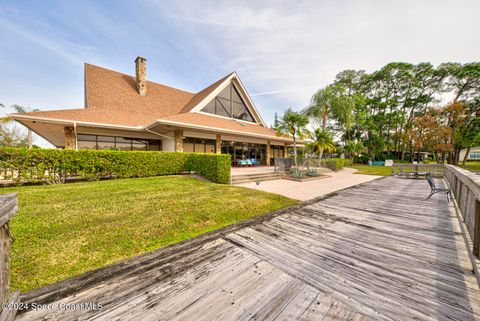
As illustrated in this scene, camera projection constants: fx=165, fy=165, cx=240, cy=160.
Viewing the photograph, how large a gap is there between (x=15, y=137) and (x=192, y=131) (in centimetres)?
3833

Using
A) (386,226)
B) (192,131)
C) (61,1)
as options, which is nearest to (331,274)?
(386,226)

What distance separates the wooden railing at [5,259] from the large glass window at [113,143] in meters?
12.5

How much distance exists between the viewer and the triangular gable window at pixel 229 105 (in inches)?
672

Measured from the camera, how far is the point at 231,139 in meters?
16.6

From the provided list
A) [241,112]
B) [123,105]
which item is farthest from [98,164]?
[241,112]

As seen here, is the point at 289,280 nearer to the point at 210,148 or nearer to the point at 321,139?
the point at 321,139

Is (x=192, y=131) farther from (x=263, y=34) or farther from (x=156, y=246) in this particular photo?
(x=156, y=246)

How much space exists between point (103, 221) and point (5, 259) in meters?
2.78

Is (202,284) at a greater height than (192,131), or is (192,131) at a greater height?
(192,131)

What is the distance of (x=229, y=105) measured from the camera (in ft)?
60.3

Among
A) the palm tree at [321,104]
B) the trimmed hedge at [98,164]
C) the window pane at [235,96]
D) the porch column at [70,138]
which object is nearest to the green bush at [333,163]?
the palm tree at [321,104]

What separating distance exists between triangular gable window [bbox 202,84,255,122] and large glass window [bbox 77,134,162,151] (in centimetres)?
596

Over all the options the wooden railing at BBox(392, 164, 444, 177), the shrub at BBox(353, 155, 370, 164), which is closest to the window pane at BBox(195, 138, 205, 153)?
the wooden railing at BBox(392, 164, 444, 177)

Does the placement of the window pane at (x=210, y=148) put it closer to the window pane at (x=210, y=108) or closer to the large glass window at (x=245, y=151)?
the large glass window at (x=245, y=151)
